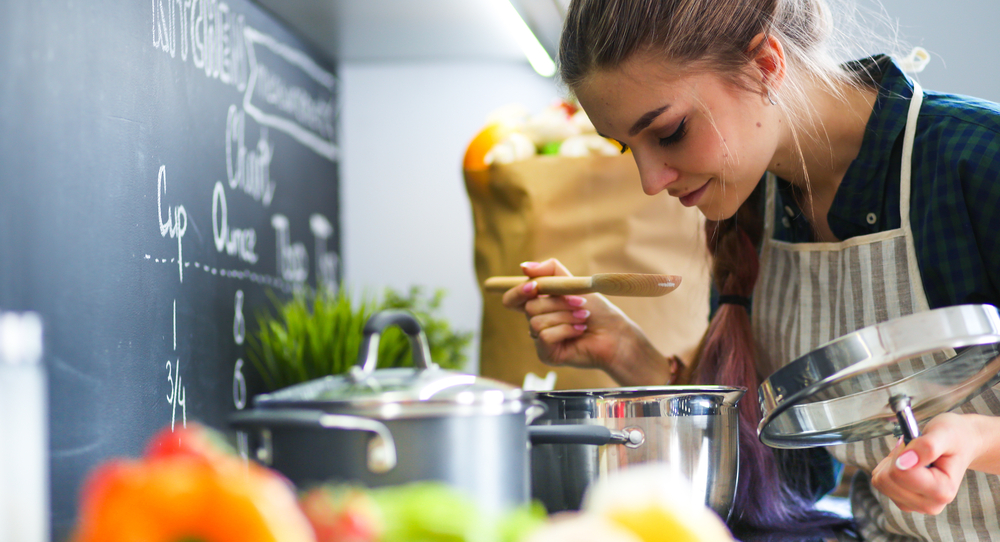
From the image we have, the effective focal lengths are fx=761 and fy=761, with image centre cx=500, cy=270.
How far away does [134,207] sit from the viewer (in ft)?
2.61

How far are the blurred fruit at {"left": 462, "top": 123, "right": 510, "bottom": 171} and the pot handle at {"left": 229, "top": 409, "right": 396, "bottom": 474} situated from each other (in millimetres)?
939

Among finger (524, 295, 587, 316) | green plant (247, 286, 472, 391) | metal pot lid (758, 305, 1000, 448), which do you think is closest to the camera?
metal pot lid (758, 305, 1000, 448)

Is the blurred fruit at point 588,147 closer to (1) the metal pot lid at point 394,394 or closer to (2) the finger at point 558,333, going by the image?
(2) the finger at point 558,333

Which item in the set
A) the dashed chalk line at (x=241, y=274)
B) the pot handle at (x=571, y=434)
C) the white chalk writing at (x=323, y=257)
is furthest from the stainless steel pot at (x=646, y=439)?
the white chalk writing at (x=323, y=257)

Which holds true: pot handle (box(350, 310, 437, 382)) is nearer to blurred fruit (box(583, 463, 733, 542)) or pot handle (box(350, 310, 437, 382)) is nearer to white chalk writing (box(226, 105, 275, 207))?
blurred fruit (box(583, 463, 733, 542))

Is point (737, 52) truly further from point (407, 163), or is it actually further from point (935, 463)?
point (407, 163)

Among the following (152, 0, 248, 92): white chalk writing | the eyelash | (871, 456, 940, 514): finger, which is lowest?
(871, 456, 940, 514): finger

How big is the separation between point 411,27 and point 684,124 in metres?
0.87

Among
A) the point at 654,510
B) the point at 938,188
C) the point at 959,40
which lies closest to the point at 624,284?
the point at 938,188

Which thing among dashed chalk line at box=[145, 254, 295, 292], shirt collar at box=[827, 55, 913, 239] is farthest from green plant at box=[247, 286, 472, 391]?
shirt collar at box=[827, 55, 913, 239]

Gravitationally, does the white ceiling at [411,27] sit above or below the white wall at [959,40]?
above

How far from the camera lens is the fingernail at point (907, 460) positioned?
1.85 feet

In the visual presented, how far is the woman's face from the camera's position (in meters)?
0.77

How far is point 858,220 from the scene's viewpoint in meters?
0.89
